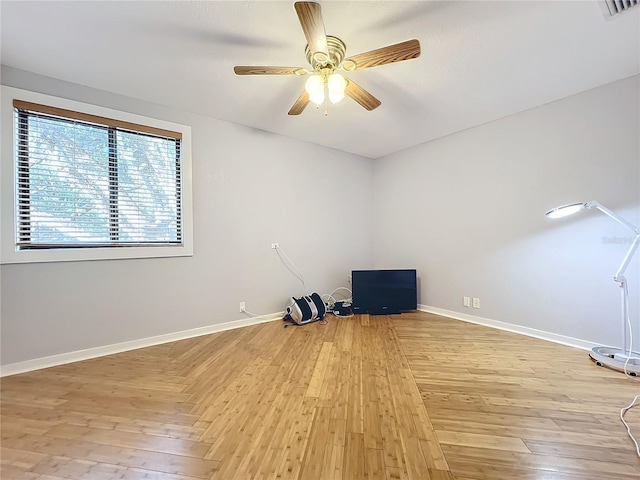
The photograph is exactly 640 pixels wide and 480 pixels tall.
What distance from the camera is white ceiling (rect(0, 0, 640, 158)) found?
1.65 m

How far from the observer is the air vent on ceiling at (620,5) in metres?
1.59

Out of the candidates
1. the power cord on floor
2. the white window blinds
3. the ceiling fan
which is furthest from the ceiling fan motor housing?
the power cord on floor

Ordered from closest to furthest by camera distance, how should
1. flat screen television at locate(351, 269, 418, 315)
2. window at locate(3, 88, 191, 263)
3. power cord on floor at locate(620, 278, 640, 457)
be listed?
power cord on floor at locate(620, 278, 640, 457) → window at locate(3, 88, 191, 263) → flat screen television at locate(351, 269, 418, 315)

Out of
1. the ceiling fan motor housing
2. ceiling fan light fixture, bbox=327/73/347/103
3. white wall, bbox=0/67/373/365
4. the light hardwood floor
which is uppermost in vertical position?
the ceiling fan motor housing

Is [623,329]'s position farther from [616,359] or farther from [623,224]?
[623,224]

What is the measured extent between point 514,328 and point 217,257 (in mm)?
3647

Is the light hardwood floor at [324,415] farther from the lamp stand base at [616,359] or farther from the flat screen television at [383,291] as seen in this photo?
the flat screen television at [383,291]

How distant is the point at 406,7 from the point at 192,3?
131cm

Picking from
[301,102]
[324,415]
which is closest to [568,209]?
[301,102]

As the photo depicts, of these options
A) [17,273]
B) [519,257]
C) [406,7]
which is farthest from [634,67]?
[17,273]

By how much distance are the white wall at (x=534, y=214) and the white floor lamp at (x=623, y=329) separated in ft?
0.48

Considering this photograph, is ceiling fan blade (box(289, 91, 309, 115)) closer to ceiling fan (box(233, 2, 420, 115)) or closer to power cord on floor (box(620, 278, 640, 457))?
ceiling fan (box(233, 2, 420, 115))

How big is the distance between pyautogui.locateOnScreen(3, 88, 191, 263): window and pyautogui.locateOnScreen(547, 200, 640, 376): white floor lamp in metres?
3.97

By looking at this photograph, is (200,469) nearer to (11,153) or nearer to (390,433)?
(390,433)
